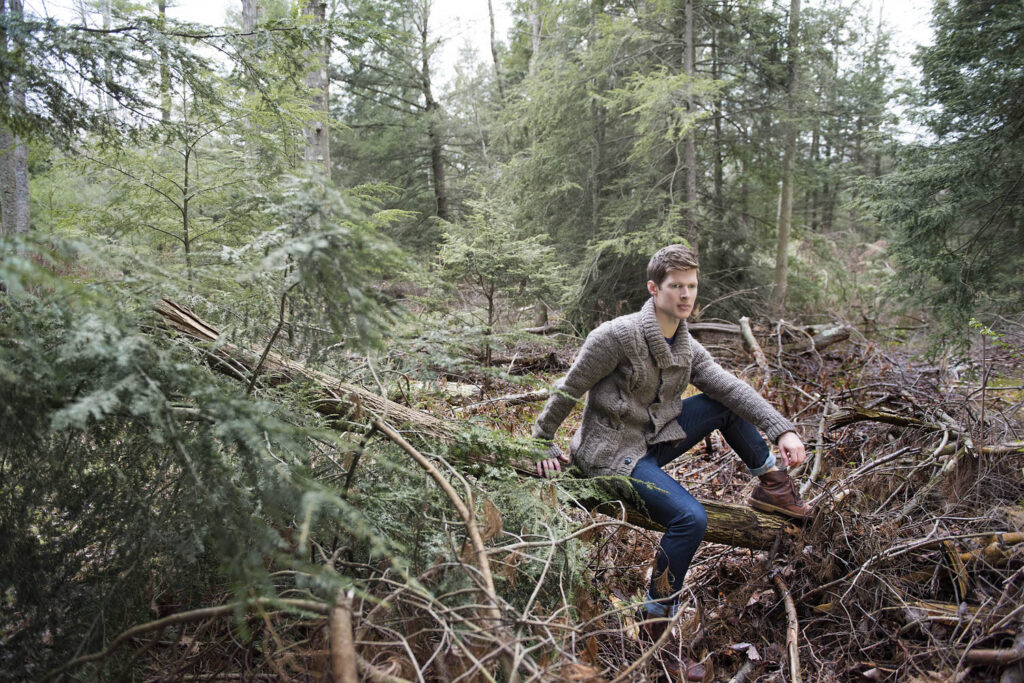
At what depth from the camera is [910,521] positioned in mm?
2805

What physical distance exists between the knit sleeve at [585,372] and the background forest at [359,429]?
0.22 meters

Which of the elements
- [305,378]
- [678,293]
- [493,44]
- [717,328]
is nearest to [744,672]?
[678,293]

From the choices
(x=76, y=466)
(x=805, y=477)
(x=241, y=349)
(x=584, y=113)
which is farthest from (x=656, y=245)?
(x=76, y=466)

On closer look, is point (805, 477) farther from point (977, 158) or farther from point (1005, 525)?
point (977, 158)

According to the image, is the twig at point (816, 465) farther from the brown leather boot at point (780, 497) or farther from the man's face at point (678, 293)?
the man's face at point (678, 293)

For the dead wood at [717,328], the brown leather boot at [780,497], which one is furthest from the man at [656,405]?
the dead wood at [717,328]

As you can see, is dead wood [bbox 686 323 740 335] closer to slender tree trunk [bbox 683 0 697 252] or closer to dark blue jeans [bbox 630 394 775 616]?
slender tree trunk [bbox 683 0 697 252]

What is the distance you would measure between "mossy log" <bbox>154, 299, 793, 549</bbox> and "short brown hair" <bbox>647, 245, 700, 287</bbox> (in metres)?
1.23

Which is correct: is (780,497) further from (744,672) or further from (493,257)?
(493,257)

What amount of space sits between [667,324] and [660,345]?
184 millimetres

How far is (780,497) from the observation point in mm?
2875

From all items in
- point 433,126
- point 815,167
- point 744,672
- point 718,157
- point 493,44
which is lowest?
point 744,672

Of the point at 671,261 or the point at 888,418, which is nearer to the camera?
the point at 671,261

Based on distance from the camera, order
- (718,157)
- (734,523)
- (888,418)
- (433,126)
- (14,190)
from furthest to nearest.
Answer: (433,126), (718,157), (14,190), (888,418), (734,523)
